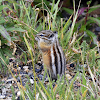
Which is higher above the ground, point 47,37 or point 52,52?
point 47,37

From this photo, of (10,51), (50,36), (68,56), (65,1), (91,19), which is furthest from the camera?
(65,1)

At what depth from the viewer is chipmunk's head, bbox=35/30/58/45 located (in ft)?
8.24

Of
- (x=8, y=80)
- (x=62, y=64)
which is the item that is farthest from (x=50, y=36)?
(x=8, y=80)

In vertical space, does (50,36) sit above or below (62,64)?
above

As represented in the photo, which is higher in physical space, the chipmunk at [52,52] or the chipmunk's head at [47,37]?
the chipmunk's head at [47,37]

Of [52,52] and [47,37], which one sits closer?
[47,37]

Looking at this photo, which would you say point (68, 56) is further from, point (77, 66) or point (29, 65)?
point (29, 65)

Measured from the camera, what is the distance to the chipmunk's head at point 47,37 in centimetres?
251

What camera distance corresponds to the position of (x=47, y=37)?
2523mm

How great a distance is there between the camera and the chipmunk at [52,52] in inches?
101

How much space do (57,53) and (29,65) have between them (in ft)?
2.42

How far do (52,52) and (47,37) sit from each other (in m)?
0.25

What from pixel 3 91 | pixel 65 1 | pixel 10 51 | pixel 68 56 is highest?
pixel 65 1

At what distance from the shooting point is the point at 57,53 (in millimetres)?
2594
